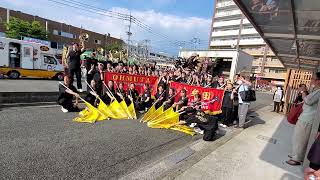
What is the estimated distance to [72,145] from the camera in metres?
5.29

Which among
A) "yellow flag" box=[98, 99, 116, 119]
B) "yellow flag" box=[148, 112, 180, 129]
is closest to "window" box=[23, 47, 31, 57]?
"yellow flag" box=[98, 99, 116, 119]

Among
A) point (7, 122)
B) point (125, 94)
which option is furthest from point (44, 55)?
point (7, 122)

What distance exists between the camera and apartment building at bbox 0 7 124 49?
40.4 m


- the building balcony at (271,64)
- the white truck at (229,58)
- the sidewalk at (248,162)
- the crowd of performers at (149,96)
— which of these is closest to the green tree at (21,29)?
the white truck at (229,58)

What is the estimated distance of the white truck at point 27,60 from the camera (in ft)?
53.7

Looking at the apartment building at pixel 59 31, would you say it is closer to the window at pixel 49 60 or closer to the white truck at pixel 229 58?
the window at pixel 49 60

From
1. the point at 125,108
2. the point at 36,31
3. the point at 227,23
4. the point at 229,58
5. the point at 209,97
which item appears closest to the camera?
the point at 125,108

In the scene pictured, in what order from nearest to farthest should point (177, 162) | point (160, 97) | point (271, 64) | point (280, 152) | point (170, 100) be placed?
point (177, 162) < point (280, 152) < point (170, 100) < point (160, 97) < point (271, 64)

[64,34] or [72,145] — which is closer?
[72,145]

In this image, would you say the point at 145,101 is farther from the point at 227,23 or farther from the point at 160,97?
the point at 227,23

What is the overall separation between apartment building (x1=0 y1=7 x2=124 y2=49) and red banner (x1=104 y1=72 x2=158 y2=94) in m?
28.6

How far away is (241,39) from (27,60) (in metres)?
62.0

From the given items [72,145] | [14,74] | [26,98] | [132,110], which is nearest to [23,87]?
[26,98]

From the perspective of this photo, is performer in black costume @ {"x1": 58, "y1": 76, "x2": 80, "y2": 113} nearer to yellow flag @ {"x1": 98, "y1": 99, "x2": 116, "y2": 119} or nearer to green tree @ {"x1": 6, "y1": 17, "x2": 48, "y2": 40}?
yellow flag @ {"x1": 98, "y1": 99, "x2": 116, "y2": 119}
